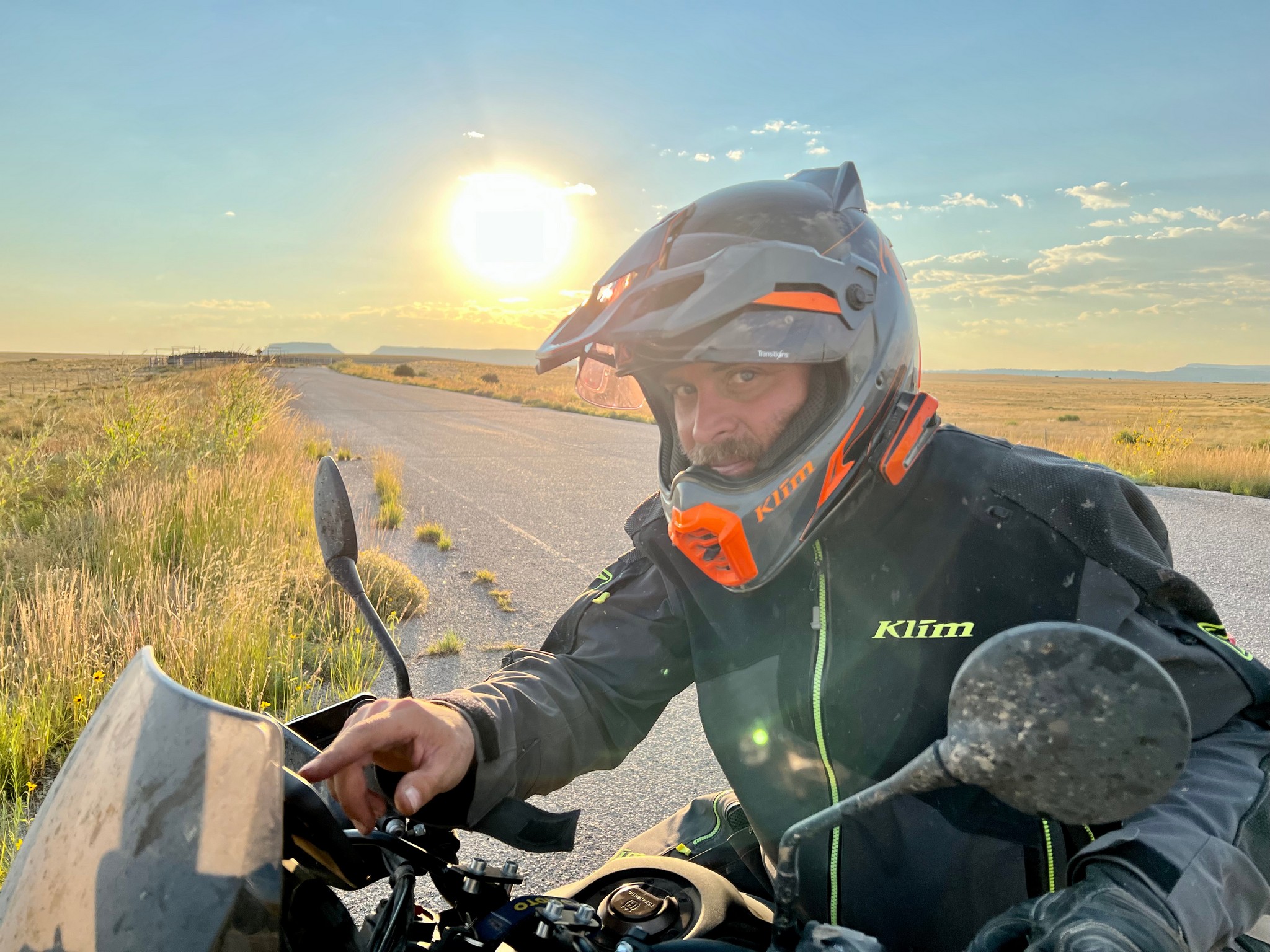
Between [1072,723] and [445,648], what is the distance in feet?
15.6

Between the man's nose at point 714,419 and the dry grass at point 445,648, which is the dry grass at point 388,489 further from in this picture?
the man's nose at point 714,419

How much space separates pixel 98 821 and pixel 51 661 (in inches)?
140

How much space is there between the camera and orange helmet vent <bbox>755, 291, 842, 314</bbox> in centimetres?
173

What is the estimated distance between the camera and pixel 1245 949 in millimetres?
1418

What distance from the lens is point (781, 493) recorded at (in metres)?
1.75

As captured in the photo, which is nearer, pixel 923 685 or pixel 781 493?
pixel 923 685

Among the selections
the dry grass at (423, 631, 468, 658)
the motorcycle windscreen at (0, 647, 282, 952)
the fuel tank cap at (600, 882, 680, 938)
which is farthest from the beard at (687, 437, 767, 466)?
the dry grass at (423, 631, 468, 658)

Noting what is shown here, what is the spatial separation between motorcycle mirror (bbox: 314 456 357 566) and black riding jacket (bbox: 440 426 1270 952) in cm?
43

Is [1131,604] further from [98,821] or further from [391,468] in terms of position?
[391,468]

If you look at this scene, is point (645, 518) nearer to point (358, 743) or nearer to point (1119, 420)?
point (358, 743)

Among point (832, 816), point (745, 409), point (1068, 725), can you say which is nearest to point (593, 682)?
point (745, 409)

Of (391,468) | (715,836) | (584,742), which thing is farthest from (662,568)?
(391,468)

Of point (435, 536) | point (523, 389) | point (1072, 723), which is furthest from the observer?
point (523, 389)

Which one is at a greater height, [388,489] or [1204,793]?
[1204,793]
